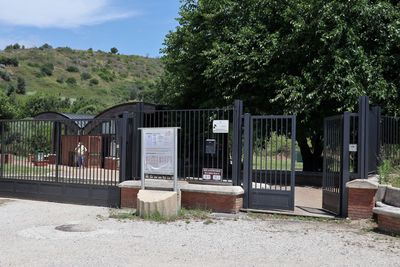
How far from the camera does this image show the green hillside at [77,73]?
80.3m

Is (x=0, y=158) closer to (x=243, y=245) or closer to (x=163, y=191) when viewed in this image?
(x=163, y=191)

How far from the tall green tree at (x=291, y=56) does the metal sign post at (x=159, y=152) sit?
617 cm

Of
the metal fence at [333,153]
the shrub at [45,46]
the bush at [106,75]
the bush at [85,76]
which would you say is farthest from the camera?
the shrub at [45,46]

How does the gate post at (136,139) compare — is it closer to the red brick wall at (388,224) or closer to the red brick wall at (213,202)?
the red brick wall at (213,202)

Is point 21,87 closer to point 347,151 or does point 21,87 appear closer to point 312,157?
point 312,157

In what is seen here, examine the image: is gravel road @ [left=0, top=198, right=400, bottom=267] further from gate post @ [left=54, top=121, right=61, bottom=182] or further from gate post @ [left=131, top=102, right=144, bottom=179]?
gate post @ [left=54, top=121, right=61, bottom=182]

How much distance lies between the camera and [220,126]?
12.4 m

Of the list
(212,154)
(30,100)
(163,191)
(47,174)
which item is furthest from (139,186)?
(30,100)

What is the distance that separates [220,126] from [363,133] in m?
3.28

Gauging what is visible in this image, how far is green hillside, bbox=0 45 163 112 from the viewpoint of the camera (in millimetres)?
80312

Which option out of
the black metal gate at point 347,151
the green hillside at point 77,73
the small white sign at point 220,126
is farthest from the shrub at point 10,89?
the black metal gate at point 347,151

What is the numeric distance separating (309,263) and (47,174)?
376 inches

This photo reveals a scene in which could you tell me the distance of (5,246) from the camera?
881 centimetres

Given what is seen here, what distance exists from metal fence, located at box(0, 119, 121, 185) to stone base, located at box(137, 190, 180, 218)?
2218mm
